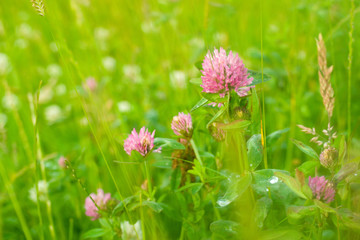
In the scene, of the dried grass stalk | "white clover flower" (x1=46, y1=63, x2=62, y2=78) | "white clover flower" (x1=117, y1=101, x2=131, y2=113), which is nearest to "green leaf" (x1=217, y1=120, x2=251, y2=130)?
the dried grass stalk

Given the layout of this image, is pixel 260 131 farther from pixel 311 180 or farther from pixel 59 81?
pixel 59 81

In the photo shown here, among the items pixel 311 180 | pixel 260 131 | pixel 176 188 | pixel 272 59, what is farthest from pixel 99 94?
pixel 311 180

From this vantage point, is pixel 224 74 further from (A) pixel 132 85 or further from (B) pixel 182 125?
(A) pixel 132 85

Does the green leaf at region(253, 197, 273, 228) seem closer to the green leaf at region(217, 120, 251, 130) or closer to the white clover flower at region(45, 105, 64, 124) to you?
the green leaf at region(217, 120, 251, 130)

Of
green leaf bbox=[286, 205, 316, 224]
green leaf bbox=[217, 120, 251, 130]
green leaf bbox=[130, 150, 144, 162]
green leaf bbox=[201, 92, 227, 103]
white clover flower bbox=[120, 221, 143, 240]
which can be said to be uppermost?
green leaf bbox=[201, 92, 227, 103]

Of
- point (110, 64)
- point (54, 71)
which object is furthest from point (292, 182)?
point (54, 71)
